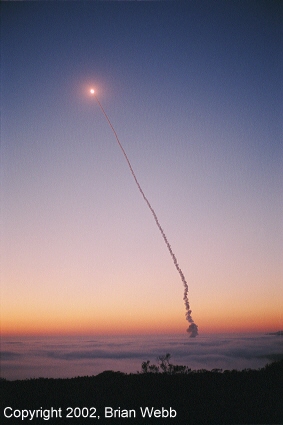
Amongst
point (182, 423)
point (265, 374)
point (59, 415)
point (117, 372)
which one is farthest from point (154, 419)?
point (117, 372)

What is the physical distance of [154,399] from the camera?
128ft

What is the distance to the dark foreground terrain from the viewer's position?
31.3 m

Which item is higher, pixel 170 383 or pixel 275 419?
pixel 170 383

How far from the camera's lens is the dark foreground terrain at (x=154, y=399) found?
31.3m

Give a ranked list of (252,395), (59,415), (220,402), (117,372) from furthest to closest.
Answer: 1. (117,372)
2. (252,395)
3. (220,402)
4. (59,415)

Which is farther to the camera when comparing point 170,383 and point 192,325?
point 170,383

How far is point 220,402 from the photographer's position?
120 ft

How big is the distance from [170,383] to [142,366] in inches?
524

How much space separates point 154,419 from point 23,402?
1368cm

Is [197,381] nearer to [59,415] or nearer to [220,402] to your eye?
[220,402]

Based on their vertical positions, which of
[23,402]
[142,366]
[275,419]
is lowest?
[275,419]

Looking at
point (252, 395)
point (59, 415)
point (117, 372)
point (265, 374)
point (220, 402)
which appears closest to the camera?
point (59, 415)

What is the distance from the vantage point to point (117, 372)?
211ft

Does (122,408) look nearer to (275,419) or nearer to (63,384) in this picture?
(275,419)
